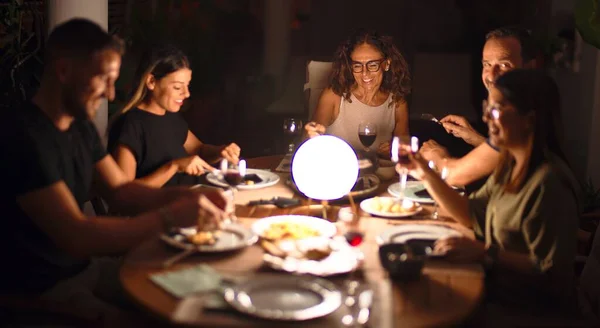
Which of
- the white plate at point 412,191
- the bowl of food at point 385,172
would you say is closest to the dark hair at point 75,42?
the white plate at point 412,191

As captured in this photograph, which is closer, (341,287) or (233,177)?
(341,287)

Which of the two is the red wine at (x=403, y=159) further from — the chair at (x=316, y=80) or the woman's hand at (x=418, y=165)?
the chair at (x=316, y=80)

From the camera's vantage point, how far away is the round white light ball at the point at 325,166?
2.50m

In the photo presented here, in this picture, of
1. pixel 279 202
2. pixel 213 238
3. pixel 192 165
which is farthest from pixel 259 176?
pixel 213 238

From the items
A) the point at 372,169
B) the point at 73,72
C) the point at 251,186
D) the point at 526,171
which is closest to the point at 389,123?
the point at 372,169

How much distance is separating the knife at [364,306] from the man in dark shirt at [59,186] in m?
0.56

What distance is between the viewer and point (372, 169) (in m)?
Answer: 3.29

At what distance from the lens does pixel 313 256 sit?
2055 millimetres

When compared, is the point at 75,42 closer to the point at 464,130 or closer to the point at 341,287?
the point at 341,287

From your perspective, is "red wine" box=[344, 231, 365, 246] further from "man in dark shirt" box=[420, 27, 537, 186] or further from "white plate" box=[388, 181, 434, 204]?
"man in dark shirt" box=[420, 27, 537, 186]

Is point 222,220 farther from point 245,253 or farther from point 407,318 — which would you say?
point 407,318

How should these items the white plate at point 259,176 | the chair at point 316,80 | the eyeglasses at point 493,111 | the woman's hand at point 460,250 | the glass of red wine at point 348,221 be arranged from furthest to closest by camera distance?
the chair at point 316,80 < the white plate at point 259,176 < the glass of red wine at point 348,221 < the eyeglasses at point 493,111 < the woman's hand at point 460,250

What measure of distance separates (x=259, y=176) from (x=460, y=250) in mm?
1215

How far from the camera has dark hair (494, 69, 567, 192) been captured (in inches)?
85.0
